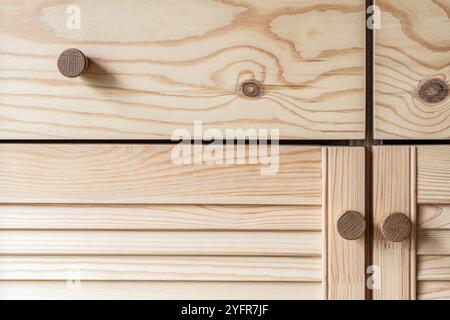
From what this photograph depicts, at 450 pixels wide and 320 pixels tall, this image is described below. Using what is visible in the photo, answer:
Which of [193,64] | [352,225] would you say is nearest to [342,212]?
[352,225]

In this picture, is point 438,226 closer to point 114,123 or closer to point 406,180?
point 406,180

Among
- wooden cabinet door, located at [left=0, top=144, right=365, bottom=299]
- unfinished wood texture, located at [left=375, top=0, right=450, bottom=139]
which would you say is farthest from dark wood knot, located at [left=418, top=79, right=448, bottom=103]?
wooden cabinet door, located at [left=0, top=144, right=365, bottom=299]

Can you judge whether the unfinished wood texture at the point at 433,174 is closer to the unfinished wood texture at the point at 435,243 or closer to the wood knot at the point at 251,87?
the unfinished wood texture at the point at 435,243

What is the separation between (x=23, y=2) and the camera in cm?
51

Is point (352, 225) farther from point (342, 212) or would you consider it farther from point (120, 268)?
point (120, 268)

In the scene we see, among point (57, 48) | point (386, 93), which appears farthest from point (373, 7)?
point (57, 48)

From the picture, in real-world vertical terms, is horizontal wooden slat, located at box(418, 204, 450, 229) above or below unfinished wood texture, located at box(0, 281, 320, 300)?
above

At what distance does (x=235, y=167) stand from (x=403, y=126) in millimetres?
189

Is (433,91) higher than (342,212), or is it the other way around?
(433,91)

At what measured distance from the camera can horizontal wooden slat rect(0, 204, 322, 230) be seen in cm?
52

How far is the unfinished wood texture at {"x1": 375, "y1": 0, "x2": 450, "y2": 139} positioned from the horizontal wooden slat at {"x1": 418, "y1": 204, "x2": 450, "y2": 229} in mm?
78

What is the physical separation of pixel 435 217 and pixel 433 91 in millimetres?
138

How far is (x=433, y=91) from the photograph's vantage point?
0.50 metres

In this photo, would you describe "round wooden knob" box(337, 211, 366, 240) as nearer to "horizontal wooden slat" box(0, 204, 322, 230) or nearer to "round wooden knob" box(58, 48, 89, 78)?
"horizontal wooden slat" box(0, 204, 322, 230)
